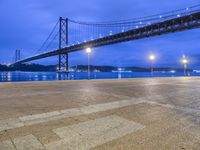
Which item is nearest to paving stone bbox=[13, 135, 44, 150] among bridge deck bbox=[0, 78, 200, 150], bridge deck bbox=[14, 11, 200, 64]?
bridge deck bbox=[0, 78, 200, 150]

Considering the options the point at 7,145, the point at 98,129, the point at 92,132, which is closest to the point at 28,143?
the point at 7,145

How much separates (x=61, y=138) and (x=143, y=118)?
196 cm

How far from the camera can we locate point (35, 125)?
3.26m

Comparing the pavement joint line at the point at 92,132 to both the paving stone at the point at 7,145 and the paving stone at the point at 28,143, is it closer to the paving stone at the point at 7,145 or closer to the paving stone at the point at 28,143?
the paving stone at the point at 28,143

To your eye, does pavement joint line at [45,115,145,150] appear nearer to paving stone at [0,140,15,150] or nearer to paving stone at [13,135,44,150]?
paving stone at [13,135,44,150]

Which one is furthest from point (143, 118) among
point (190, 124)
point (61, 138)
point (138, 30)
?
point (138, 30)

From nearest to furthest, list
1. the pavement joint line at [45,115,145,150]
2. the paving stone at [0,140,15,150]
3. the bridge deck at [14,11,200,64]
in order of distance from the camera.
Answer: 1. the paving stone at [0,140,15,150]
2. the pavement joint line at [45,115,145,150]
3. the bridge deck at [14,11,200,64]

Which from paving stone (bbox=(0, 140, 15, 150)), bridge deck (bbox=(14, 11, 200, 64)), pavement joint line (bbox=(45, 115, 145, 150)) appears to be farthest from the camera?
bridge deck (bbox=(14, 11, 200, 64))

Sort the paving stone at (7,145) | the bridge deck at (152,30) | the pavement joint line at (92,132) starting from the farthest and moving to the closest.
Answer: the bridge deck at (152,30) → the pavement joint line at (92,132) → the paving stone at (7,145)

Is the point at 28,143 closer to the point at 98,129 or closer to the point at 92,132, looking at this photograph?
the point at 92,132

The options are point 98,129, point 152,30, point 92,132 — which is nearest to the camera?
point 92,132

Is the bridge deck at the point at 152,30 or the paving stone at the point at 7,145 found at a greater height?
the bridge deck at the point at 152,30

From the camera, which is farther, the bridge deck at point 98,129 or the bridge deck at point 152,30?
the bridge deck at point 152,30

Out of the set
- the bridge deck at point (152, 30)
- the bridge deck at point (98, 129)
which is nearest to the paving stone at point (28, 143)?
the bridge deck at point (98, 129)
